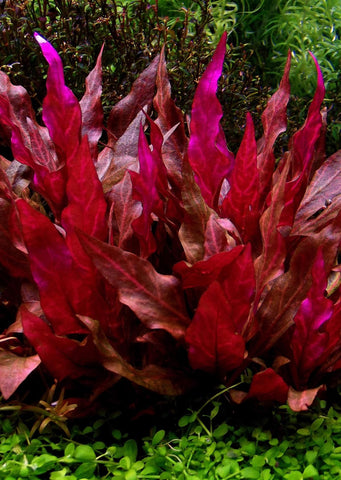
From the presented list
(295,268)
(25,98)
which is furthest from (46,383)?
(25,98)

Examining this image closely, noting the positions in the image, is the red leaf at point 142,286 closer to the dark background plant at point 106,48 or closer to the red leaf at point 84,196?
the red leaf at point 84,196

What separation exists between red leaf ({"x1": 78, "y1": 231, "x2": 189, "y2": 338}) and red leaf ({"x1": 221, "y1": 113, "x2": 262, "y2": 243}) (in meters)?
0.24

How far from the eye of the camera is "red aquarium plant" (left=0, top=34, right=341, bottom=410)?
1.04m

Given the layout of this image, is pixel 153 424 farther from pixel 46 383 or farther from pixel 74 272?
pixel 74 272

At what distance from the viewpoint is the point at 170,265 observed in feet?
4.43

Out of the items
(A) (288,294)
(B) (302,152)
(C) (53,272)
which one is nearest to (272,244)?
(A) (288,294)

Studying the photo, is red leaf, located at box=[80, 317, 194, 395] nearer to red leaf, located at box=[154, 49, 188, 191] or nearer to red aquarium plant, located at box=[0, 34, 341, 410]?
red aquarium plant, located at box=[0, 34, 341, 410]

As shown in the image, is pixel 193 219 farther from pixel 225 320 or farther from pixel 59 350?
pixel 59 350

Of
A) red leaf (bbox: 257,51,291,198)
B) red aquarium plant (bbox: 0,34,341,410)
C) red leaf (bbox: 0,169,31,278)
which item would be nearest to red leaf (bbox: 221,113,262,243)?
red aquarium plant (bbox: 0,34,341,410)

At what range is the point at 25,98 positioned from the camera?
143 centimetres

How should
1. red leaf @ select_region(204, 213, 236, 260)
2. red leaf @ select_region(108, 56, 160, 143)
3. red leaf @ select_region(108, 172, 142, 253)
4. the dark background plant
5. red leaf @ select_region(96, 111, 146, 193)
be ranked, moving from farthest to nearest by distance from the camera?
the dark background plant → red leaf @ select_region(108, 56, 160, 143) → red leaf @ select_region(96, 111, 146, 193) → red leaf @ select_region(108, 172, 142, 253) → red leaf @ select_region(204, 213, 236, 260)

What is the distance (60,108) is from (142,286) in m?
0.39

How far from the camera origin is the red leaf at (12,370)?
0.99 metres

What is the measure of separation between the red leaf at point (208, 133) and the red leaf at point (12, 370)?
492 millimetres
